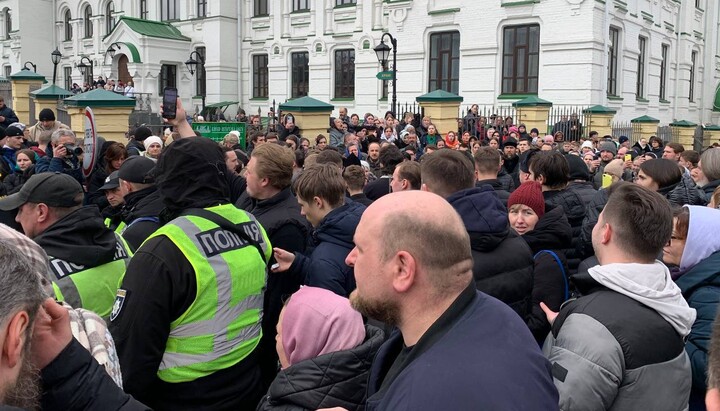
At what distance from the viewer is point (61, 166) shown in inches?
269

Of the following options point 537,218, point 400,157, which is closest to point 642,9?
point 400,157

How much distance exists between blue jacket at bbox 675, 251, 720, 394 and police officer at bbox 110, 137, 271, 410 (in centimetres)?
211

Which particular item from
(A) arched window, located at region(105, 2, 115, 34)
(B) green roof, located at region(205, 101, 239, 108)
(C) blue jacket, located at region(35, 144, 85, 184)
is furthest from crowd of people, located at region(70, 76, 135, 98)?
(C) blue jacket, located at region(35, 144, 85, 184)

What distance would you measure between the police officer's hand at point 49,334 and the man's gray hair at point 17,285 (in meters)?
0.11

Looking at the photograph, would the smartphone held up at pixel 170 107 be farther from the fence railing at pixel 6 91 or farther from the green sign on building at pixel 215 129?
the fence railing at pixel 6 91

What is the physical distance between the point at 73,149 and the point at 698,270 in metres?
6.41

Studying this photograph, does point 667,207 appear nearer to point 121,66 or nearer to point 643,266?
point 643,266

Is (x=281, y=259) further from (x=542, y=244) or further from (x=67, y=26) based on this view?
(x=67, y=26)

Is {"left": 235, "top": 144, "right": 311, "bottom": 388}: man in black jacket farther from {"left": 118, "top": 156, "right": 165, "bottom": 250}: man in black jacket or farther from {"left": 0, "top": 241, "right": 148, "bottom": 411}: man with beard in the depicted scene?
{"left": 0, "top": 241, "right": 148, "bottom": 411}: man with beard

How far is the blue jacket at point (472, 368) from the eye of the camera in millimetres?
1636

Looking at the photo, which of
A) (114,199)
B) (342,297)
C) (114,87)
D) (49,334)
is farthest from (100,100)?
(114,87)

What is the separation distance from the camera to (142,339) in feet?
8.82

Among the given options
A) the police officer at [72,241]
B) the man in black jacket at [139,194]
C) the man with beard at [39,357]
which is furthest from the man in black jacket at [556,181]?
the man with beard at [39,357]

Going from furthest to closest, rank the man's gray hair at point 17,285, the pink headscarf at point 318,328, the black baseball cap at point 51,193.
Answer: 1. the black baseball cap at point 51,193
2. the pink headscarf at point 318,328
3. the man's gray hair at point 17,285
